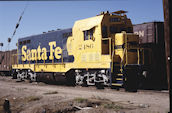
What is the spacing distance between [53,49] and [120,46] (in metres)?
6.20

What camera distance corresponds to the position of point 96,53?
1316 cm

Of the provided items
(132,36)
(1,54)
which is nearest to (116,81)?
(132,36)

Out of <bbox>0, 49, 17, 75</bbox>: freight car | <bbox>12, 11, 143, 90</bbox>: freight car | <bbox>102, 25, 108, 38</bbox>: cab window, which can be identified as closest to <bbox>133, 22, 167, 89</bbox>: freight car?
<bbox>12, 11, 143, 90</bbox>: freight car

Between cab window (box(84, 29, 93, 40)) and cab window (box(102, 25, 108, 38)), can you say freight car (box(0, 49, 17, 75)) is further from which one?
cab window (box(102, 25, 108, 38))

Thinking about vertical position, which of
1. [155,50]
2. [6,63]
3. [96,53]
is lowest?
[6,63]

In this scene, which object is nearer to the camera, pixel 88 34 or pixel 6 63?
pixel 88 34

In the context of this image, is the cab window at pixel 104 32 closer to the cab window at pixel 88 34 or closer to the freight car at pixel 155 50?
the cab window at pixel 88 34

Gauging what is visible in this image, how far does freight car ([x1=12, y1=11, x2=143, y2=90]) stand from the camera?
489 inches

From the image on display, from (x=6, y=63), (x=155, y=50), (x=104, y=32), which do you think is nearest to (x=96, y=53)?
(x=104, y=32)

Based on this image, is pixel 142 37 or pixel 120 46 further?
pixel 142 37

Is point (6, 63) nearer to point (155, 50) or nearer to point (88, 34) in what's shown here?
point (88, 34)

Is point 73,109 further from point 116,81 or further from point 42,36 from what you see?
point 42,36

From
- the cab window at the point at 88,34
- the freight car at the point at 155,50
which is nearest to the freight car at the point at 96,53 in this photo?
the cab window at the point at 88,34

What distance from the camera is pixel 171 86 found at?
4168 millimetres
